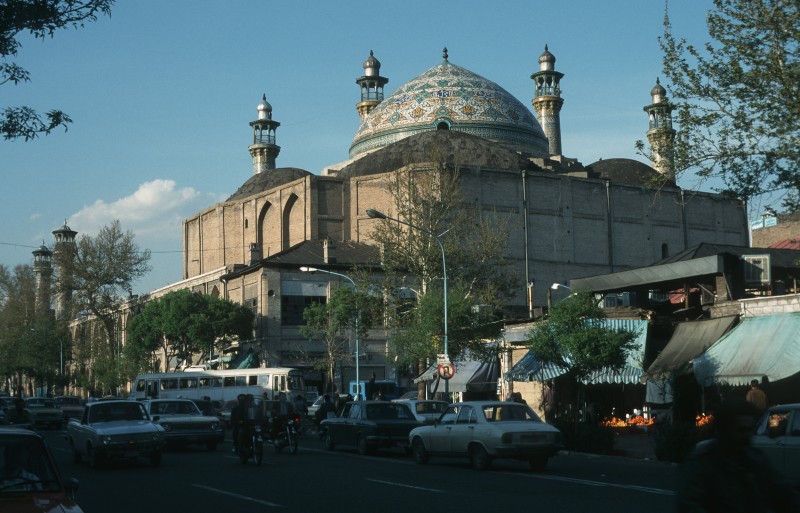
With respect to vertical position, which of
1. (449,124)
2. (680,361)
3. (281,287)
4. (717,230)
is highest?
(449,124)

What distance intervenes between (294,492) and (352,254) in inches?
2029

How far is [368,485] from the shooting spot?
55.1ft

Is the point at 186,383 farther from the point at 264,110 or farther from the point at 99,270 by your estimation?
the point at 264,110

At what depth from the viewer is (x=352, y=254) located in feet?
221

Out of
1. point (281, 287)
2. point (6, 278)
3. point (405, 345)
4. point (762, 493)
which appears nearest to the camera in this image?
point (762, 493)

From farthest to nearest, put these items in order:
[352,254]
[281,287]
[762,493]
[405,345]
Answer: [352,254] < [281,287] < [405,345] < [762,493]

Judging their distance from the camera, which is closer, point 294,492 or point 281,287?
point 294,492

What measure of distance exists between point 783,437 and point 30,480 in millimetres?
9624

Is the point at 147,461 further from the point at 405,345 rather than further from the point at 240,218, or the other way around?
the point at 240,218

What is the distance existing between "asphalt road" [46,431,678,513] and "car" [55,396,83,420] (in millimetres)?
24329

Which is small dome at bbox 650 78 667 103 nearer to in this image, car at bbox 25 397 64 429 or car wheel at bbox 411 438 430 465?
car at bbox 25 397 64 429

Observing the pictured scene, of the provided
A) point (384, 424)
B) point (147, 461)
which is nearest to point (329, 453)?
point (384, 424)

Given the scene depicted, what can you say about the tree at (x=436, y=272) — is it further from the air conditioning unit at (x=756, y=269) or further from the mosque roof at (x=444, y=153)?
the mosque roof at (x=444, y=153)

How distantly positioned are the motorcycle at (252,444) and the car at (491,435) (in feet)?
10.8
